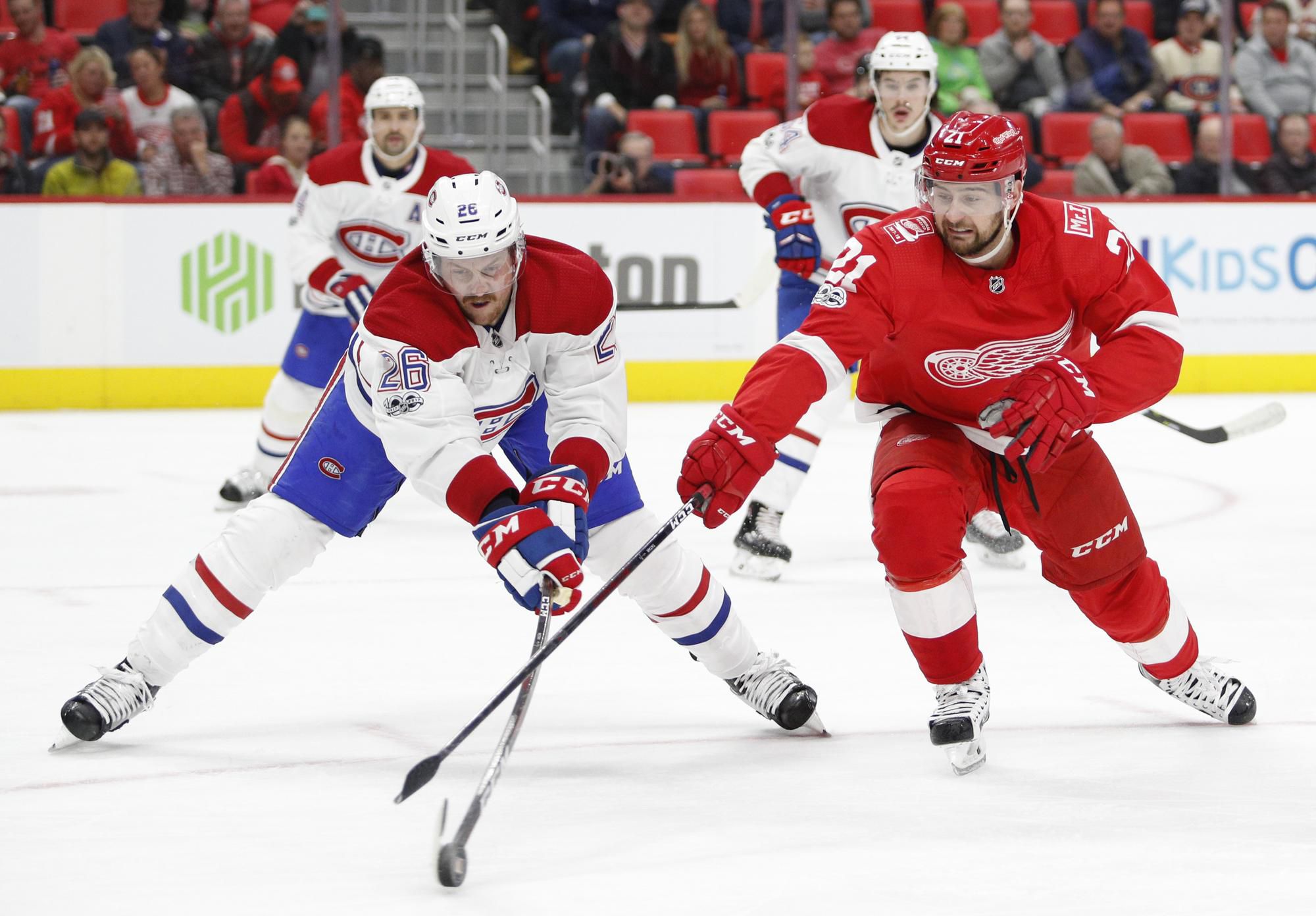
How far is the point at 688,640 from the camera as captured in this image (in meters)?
3.02

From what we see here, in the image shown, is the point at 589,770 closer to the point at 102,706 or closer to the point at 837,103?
the point at 102,706

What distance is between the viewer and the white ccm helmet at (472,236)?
2715mm

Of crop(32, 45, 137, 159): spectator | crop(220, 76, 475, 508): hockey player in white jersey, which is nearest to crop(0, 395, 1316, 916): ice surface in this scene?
crop(220, 76, 475, 508): hockey player in white jersey

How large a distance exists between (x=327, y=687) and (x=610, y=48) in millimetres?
5598

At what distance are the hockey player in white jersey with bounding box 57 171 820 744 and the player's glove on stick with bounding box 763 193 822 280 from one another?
6.41ft

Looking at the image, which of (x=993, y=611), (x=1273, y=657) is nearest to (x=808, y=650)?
(x=993, y=611)

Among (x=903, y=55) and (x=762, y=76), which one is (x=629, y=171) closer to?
(x=762, y=76)

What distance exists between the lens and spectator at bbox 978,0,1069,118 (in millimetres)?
9016

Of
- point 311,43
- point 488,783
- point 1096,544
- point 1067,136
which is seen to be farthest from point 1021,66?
point 488,783

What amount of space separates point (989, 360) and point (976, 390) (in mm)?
55

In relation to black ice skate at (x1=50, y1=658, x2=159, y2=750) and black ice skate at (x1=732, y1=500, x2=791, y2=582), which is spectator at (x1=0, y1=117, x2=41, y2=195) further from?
black ice skate at (x1=50, y1=658, x2=159, y2=750)

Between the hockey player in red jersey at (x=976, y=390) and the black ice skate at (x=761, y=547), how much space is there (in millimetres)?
1568

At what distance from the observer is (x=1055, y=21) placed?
9570mm

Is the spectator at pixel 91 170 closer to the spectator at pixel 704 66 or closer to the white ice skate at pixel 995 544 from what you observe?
the spectator at pixel 704 66
